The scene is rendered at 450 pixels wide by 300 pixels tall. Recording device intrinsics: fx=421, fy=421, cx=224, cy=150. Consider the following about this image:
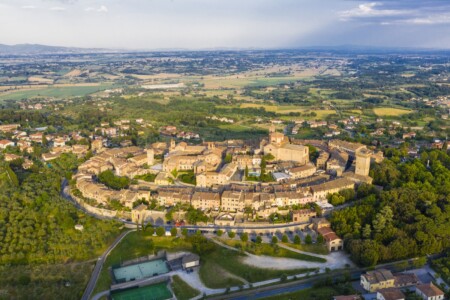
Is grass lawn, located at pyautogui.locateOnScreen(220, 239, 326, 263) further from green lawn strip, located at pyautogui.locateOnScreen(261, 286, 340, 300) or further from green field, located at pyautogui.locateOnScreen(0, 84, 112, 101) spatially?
green field, located at pyautogui.locateOnScreen(0, 84, 112, 101)

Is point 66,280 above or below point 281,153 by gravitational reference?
below

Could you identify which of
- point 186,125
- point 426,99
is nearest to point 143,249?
point 186,125

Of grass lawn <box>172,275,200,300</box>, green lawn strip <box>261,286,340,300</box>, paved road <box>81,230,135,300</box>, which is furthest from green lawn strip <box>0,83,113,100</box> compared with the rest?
A: green lawn strip <box>261,286,340,300</box>

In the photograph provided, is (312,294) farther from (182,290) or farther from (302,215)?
(302,215)

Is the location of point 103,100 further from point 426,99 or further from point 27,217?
point 426,99

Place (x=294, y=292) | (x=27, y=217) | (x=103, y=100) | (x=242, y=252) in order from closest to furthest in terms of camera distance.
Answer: (x=294, y=292) → (x=242, y=252) → (x=27, y=217) → (x=103, y=100)
